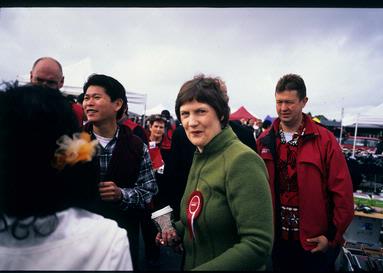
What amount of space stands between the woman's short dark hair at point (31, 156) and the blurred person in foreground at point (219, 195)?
0.63 m

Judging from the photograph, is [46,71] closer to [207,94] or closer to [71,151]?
[207,94]

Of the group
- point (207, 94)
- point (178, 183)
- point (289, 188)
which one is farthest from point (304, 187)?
point (207, 94)

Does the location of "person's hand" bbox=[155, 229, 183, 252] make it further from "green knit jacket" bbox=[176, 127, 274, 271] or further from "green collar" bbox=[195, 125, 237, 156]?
"green collar" bbox=[195, 125, 237, 156]

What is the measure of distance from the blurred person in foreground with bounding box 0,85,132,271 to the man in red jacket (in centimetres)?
172

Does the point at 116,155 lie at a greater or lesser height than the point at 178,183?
greater

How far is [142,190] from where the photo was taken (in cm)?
208

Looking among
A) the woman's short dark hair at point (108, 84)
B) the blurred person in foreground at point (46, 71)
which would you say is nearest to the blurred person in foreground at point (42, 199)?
the woman's short dark hair at point (108, 84)

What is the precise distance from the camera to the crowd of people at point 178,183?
2.70 feet

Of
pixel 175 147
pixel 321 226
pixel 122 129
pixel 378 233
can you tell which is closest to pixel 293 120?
pixel 321 226

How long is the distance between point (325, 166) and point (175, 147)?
1.23m

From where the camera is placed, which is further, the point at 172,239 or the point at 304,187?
the point at 304,187

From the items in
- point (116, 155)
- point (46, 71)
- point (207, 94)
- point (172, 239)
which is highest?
point (46, 71)

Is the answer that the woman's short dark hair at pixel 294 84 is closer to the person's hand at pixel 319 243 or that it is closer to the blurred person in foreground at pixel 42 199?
the person's hand at pixel 319 243

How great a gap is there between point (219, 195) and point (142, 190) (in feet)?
3.23
